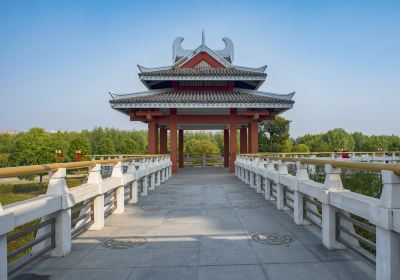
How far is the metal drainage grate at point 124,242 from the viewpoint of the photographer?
546cm

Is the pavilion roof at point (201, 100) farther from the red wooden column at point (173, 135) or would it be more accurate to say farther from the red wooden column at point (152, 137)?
the red wooden column at point (152, 137)

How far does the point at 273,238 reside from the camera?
5.86 meters

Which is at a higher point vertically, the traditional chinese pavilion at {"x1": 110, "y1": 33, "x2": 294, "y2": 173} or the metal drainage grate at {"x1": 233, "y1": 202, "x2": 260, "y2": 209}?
the traditional chinese pavilion at {"x1": 110, "y1": 33, "x2": 294, "y2": 173}

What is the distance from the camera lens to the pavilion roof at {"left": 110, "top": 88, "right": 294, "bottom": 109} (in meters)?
21.6

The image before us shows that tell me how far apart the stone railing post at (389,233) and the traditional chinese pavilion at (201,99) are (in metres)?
18.3

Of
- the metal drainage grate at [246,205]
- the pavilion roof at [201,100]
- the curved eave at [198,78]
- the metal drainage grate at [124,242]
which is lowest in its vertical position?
the metal drainage grate at [246,205]

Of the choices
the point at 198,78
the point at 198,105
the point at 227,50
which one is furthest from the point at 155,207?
the point at 227,50

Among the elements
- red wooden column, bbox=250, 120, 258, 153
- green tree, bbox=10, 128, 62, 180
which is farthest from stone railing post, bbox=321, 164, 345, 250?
green tree, bbox=10, 128, 62, 180

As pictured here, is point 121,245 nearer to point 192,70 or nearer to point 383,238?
point 383,238

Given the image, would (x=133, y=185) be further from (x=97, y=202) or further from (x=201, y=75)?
(x=201, y=75)

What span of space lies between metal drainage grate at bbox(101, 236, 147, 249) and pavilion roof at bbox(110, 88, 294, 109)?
15904 mm

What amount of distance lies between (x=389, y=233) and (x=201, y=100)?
61.8 feet

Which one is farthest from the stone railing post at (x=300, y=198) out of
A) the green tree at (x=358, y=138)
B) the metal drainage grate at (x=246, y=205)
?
the green tree at (x=358, y=138)

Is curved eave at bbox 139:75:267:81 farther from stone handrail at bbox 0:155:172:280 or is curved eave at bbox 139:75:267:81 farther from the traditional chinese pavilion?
stone handrail at bbox 0:155:172:280
